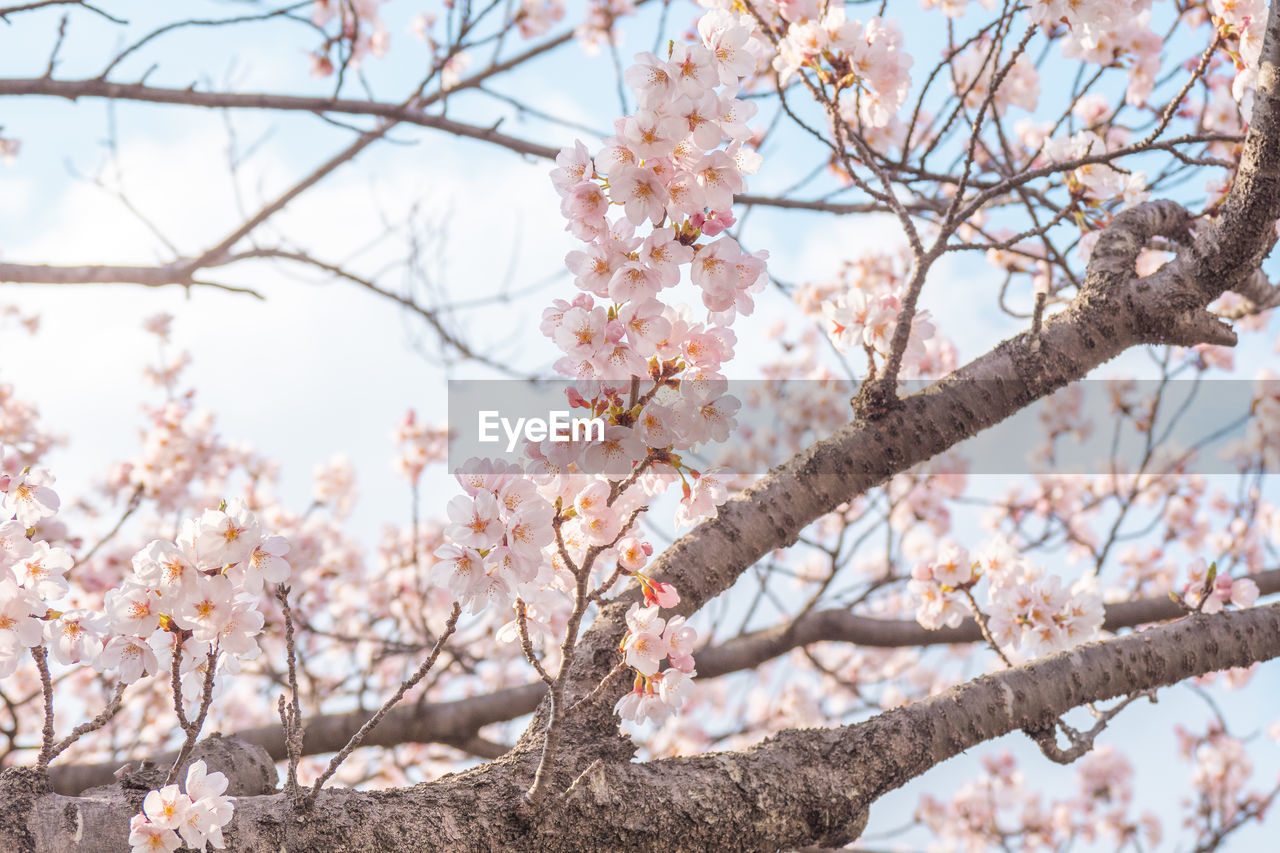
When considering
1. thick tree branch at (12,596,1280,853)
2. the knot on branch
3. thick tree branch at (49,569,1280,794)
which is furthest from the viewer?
thick tree branch at (49,569,1280,794)

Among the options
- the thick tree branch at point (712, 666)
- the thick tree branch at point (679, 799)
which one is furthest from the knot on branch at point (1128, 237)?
the thick tree branch at point (712, 666)

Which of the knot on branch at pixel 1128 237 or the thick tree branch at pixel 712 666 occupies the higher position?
the knot on branch at pixel 1128 237

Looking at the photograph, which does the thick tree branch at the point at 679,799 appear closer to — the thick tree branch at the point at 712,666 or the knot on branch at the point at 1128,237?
the knot on branch at the point at 1128,237

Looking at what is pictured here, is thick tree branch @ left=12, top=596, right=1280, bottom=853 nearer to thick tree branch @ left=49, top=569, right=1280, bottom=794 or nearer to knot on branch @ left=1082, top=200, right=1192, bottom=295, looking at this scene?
knot on branch @ left=1082, top=200, right=1192, bottom=295

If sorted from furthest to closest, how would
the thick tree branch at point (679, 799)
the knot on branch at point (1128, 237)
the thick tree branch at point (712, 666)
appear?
the thick tree branch at point (712, 666) → the knot on branch at point (1128, 237) → the thick tree branch at point (679, 799)

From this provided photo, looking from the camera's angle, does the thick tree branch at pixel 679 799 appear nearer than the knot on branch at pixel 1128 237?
Yes

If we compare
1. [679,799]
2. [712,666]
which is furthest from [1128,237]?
[712,666]

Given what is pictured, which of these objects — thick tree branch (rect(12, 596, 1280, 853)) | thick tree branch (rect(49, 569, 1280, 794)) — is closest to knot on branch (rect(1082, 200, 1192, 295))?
thick tree branch (rect(12, 596, 1280, 853))

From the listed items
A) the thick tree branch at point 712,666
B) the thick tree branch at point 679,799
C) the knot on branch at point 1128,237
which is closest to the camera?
the thick tree branch at point 679,799

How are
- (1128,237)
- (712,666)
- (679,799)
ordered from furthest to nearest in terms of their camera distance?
(712,666) < (1128,237) < (679,799)

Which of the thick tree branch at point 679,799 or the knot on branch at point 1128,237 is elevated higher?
the knot on branch at point 1128,237

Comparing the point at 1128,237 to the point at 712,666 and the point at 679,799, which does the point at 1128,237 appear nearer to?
the point at 679,799

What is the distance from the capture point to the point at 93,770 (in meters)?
2.75

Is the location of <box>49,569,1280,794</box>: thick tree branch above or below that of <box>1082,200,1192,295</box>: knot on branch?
below
